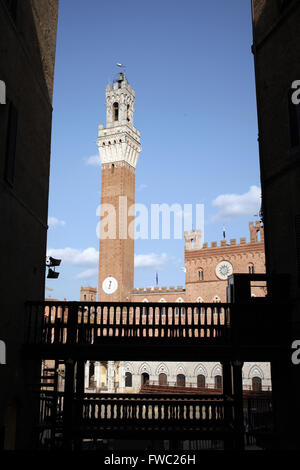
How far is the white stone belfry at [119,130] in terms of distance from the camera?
5788 centimetres

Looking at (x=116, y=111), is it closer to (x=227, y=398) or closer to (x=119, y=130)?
(x=119, y=130)

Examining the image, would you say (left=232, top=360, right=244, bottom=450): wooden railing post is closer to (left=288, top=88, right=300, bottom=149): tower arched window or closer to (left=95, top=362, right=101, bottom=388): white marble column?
A: (left=288, top=88, right=300, bottom=149): tower arched window

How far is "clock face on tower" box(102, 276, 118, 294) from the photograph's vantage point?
54.1 m

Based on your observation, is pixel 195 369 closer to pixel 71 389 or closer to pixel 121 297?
pixel 121 297


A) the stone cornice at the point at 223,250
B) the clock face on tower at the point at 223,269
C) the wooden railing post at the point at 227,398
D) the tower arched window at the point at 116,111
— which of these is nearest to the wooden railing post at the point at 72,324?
the wooden railing post at the point at 227,398

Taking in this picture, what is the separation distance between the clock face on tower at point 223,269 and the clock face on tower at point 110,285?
12.2 m

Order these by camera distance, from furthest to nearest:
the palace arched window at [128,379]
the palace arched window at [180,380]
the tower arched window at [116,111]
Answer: the tower arched window at [116,111] < the palace arched window at [128,379] < the palace arched window at [180,380]

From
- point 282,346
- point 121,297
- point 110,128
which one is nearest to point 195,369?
point 121,297

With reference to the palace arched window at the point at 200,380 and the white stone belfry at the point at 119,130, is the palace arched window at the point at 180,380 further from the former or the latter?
the white stone belfry at the point at 119,130

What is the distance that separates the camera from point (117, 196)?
5575 cm

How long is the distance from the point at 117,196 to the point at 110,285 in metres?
A: 10.9

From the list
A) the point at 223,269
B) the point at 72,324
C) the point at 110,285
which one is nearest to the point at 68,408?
the point at 72,324

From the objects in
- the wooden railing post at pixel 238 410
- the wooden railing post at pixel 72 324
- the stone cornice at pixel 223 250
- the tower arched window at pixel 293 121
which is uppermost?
the stone cornice at pixel 223 250
